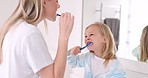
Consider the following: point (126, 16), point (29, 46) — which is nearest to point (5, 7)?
point (126, 16)

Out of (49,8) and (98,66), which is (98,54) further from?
(49,8)

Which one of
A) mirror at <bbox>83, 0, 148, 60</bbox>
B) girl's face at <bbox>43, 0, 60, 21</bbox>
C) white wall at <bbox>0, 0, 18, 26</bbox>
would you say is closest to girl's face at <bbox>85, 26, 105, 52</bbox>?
mirror at <bbox>83, 0, 148, 60</bbox>

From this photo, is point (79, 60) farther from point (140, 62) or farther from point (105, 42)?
point (140, 62)

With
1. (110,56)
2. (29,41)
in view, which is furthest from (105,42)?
(29,41)

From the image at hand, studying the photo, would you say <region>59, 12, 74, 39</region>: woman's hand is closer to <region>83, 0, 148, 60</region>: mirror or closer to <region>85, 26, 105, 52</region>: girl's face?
<region>85, 26, 105, 52</region>: girl's face

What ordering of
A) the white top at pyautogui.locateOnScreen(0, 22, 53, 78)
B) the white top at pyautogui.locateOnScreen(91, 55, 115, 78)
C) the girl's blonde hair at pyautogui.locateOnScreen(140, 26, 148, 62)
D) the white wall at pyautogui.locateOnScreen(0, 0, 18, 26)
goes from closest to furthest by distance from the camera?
the white top at pyautogui.locateOnScreen(0, 22, 53, 78)
the white top at pyautogui.locateOnScreen(91, 55, 115, 78)
the girl's blonde hair at pyautogui.locateOnScreen(140, 26, 148, 62)
the white wall at pyautogui.locateOnScreen(0, 0, 18, 26)

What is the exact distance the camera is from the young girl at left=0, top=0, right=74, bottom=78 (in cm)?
69

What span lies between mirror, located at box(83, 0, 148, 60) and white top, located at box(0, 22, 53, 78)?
2.31ft

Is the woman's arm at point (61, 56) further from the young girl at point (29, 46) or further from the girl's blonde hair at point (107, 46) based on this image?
the girl's blonde hair at point (107, 46)

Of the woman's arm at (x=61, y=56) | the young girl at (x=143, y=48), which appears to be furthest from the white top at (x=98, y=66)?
the woman's arm at (x=61, y=56)

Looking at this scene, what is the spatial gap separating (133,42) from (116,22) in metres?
0.18

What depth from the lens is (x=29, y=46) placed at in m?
0.68

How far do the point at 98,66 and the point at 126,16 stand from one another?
1.32 feet

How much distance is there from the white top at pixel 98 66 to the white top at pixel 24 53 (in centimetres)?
42
